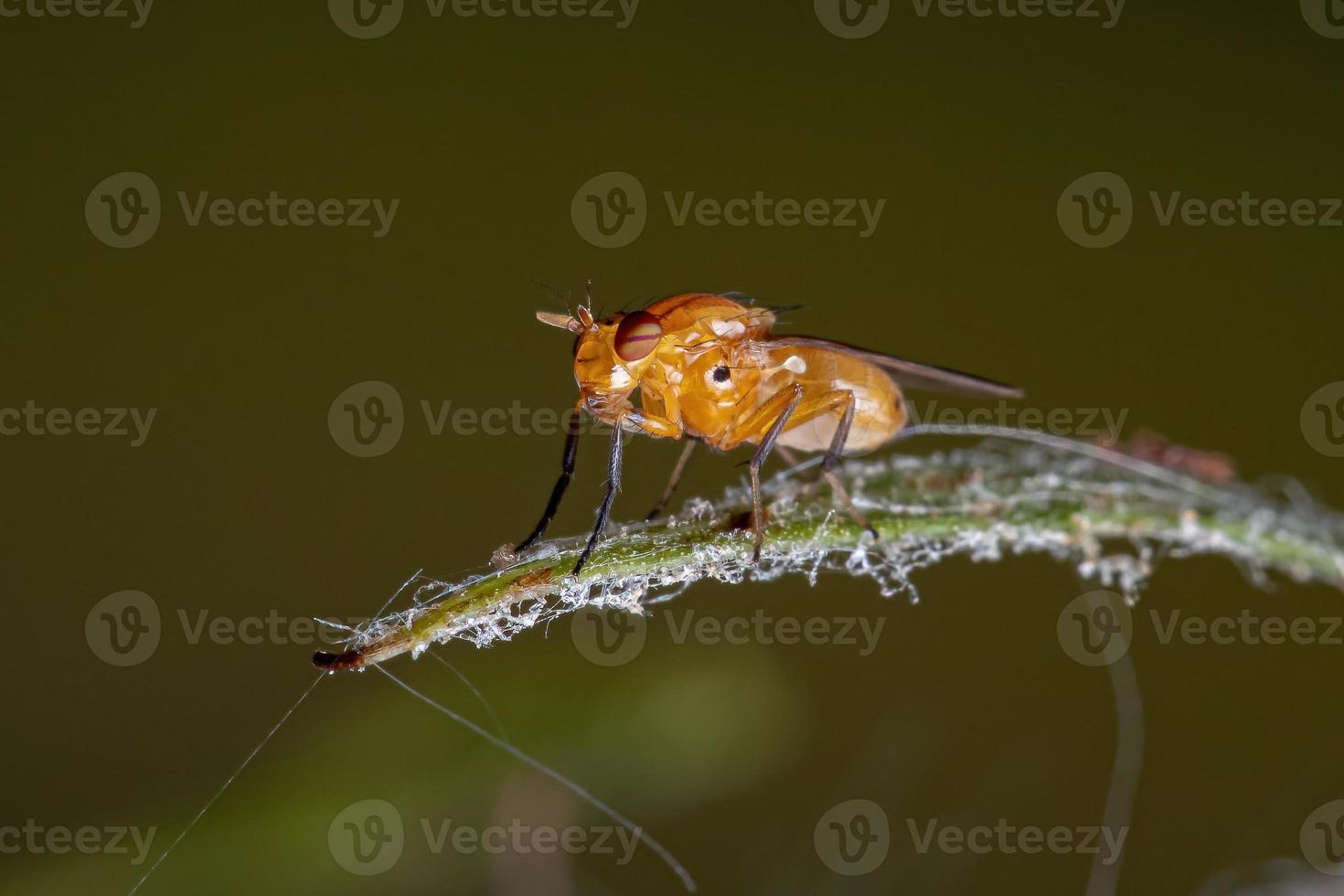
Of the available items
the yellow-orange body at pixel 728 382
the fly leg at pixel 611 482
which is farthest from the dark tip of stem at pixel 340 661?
the yellow-orange body at pixel 728 382

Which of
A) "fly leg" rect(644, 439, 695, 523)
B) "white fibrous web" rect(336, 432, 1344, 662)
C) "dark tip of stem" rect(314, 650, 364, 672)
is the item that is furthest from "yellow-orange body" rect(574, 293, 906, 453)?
"dark tip of stem" rect(314, 650, 364, 672)

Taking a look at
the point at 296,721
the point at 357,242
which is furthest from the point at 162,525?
the point at 357,242

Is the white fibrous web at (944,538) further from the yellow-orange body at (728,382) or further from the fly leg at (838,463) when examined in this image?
the yellow-orange body at (728,382)

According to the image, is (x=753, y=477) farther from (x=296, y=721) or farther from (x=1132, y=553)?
(x=296, y=721)

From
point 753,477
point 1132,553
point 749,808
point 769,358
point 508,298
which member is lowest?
point 749,808

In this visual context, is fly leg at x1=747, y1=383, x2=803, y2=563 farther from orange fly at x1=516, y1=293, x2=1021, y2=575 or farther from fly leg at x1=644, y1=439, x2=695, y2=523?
fly leg at x1=644, y1=439, x2=695, y2=523

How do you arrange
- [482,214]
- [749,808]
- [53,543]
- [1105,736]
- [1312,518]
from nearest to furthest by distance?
[1312,518] < [749,808] < [1105,736] < [53,543] < [482,214]

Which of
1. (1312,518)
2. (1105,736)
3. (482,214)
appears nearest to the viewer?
(1312,518)
